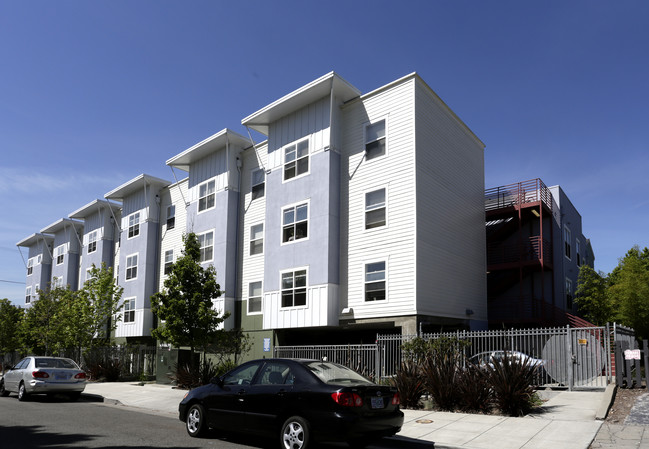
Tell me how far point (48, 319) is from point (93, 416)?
72.9 ft

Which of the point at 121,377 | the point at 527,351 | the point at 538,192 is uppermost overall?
the point at 538,192

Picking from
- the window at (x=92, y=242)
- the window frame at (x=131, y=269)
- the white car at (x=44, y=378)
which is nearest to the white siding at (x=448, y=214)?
the white car at (x=44, y=378)

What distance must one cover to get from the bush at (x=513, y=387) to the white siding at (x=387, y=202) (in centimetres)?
691

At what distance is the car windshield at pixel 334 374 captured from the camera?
8.66 meters

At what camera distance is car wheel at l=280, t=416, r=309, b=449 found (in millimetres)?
8125

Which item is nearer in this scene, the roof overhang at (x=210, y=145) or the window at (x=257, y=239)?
the window at (x=257, y=239)

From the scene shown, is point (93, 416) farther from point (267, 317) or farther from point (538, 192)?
point (538, 192)

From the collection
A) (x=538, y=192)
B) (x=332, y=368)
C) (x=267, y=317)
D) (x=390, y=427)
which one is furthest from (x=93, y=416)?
(x=538, y=192)

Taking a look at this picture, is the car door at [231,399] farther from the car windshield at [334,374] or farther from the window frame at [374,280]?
the window frame at [374,280]

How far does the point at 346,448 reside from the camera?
8.81m

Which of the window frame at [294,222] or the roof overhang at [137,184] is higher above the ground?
the roof overhang at [137,184]

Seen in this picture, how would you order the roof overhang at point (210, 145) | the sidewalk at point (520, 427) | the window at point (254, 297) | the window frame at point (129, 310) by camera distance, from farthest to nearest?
1. the window frame at point (129, 310)
2. the roof overhang at point (210, 145)
3. the window at point (254, 297)
4. the sidewalk at point (520, 427)

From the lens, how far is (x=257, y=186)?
1030 inches

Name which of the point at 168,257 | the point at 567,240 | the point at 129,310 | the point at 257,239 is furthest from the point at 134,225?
the point at 567,240
